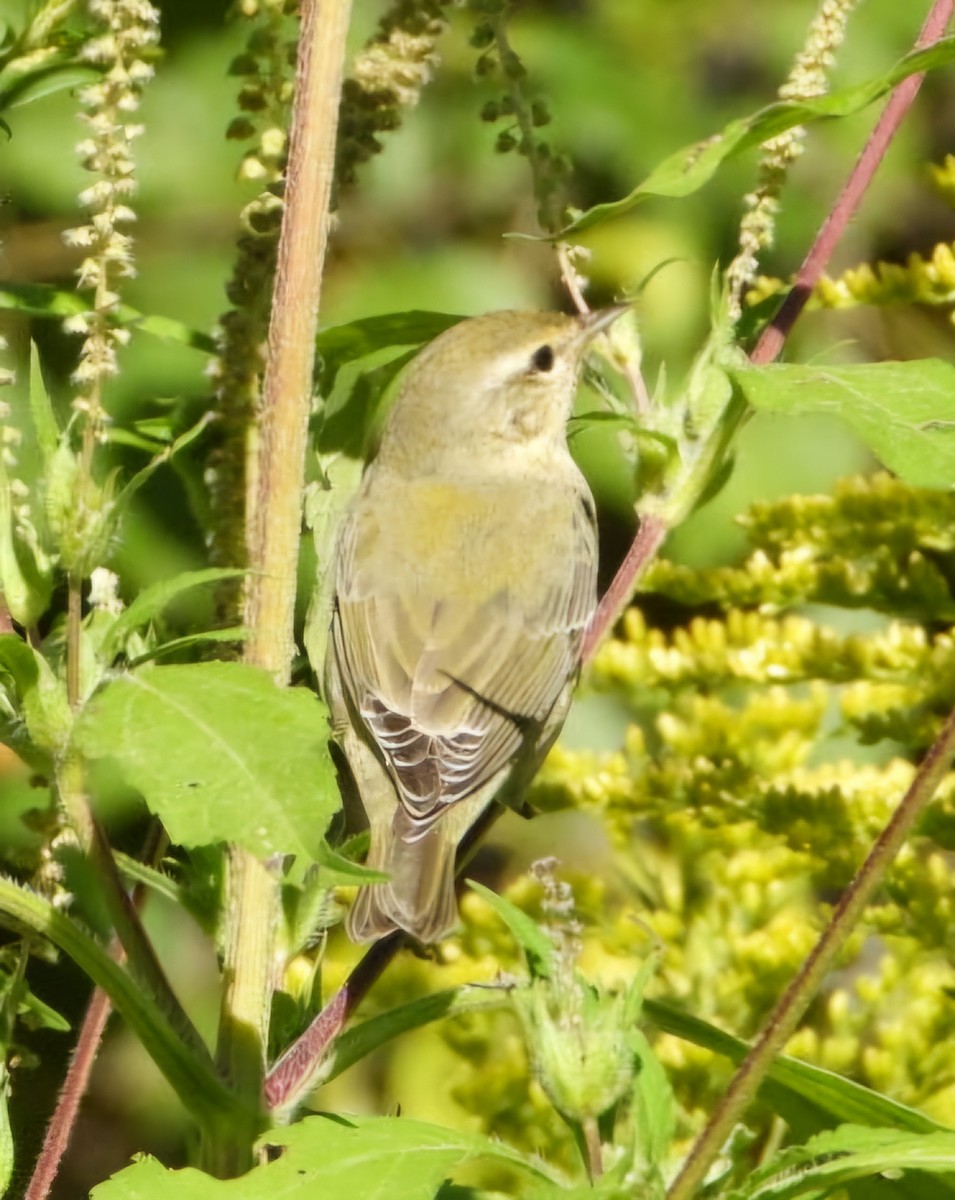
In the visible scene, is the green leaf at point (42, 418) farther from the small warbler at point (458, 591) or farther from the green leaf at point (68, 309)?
the small warbler at point (458, 591)

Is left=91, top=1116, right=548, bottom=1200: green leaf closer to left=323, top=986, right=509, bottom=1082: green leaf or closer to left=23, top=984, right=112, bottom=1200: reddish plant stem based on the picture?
left=323, top=986, right=509, bottom=1082: green leaf

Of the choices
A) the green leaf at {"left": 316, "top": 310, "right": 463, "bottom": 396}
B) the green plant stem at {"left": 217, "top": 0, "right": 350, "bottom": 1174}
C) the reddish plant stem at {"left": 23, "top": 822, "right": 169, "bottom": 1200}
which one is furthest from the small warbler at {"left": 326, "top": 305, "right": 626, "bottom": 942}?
the green plant stem at {"left": 217, "top": 0, "right": 350, "bottom": 1174}

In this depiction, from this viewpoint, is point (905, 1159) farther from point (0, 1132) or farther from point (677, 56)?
point (677, 56)

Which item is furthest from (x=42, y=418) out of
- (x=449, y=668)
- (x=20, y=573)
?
(x=449, y=668)

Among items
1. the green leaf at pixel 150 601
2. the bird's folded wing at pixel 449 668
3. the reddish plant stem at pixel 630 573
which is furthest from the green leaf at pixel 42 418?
the bird's folded wing at pixel 449 668

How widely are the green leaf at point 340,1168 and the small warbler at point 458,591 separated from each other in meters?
0.69

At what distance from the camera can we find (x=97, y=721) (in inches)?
59.2

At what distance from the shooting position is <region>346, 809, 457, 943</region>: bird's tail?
2232mm

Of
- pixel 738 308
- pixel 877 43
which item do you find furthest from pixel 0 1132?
pixel 877 43

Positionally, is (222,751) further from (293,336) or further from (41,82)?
(41,82)

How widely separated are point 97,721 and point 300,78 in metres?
0.65

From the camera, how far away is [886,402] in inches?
63.2

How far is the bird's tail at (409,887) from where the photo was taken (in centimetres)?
223

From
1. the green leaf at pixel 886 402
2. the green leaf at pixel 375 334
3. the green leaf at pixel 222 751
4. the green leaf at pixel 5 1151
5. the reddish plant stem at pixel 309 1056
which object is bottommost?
the green leaf at pixel 5 1151
